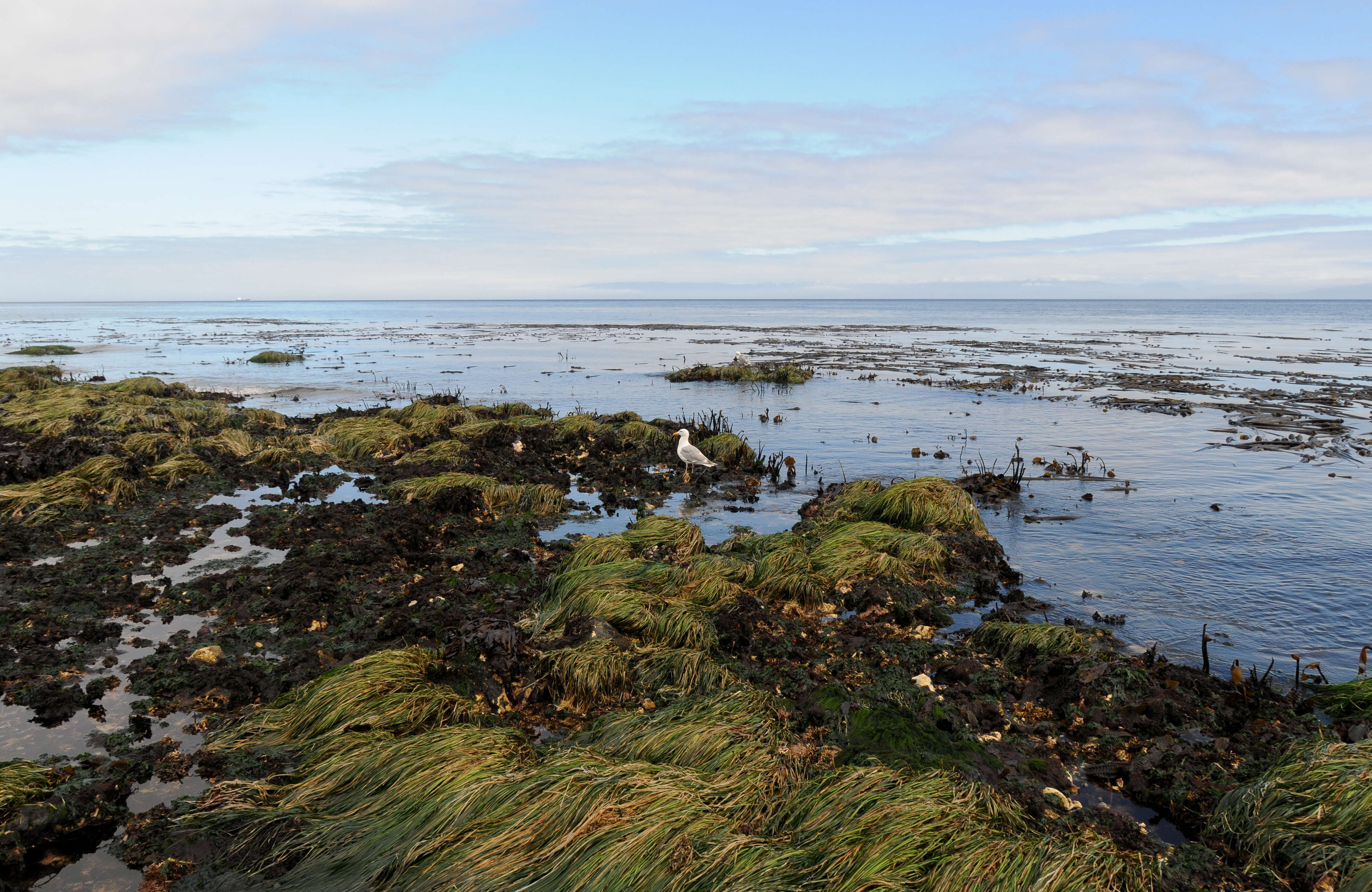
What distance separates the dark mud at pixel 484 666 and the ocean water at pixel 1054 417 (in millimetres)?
1606

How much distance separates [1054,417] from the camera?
23.8m

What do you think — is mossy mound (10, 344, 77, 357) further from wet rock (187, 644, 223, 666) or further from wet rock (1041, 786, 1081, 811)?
wet rock (1041, 786, 1081, 811)

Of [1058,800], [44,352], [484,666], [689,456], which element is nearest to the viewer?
[1058,800]

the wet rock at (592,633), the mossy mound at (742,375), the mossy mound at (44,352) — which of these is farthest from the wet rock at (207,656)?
the mossy mound at (44,352)

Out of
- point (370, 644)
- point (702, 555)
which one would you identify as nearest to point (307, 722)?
point (370, 644)

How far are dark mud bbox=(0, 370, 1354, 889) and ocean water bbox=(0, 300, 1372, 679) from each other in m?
1.61

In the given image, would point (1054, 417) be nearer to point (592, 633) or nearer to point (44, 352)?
point (592, 633)

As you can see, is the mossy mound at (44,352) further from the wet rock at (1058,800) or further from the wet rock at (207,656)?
the wet rock at (1058,800)

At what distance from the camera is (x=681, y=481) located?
591 inches

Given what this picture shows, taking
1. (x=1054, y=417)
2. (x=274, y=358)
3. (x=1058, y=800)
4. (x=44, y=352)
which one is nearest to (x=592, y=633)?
(x=1058, y=800)

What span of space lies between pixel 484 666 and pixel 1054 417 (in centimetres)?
2262

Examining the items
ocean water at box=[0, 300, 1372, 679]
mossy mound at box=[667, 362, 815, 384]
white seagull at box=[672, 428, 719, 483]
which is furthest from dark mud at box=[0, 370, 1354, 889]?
mossy mound at box=[667, 362, 815, 384]

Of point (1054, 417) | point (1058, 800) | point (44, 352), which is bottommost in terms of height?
point (1058, 800)

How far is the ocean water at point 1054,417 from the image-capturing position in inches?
364
